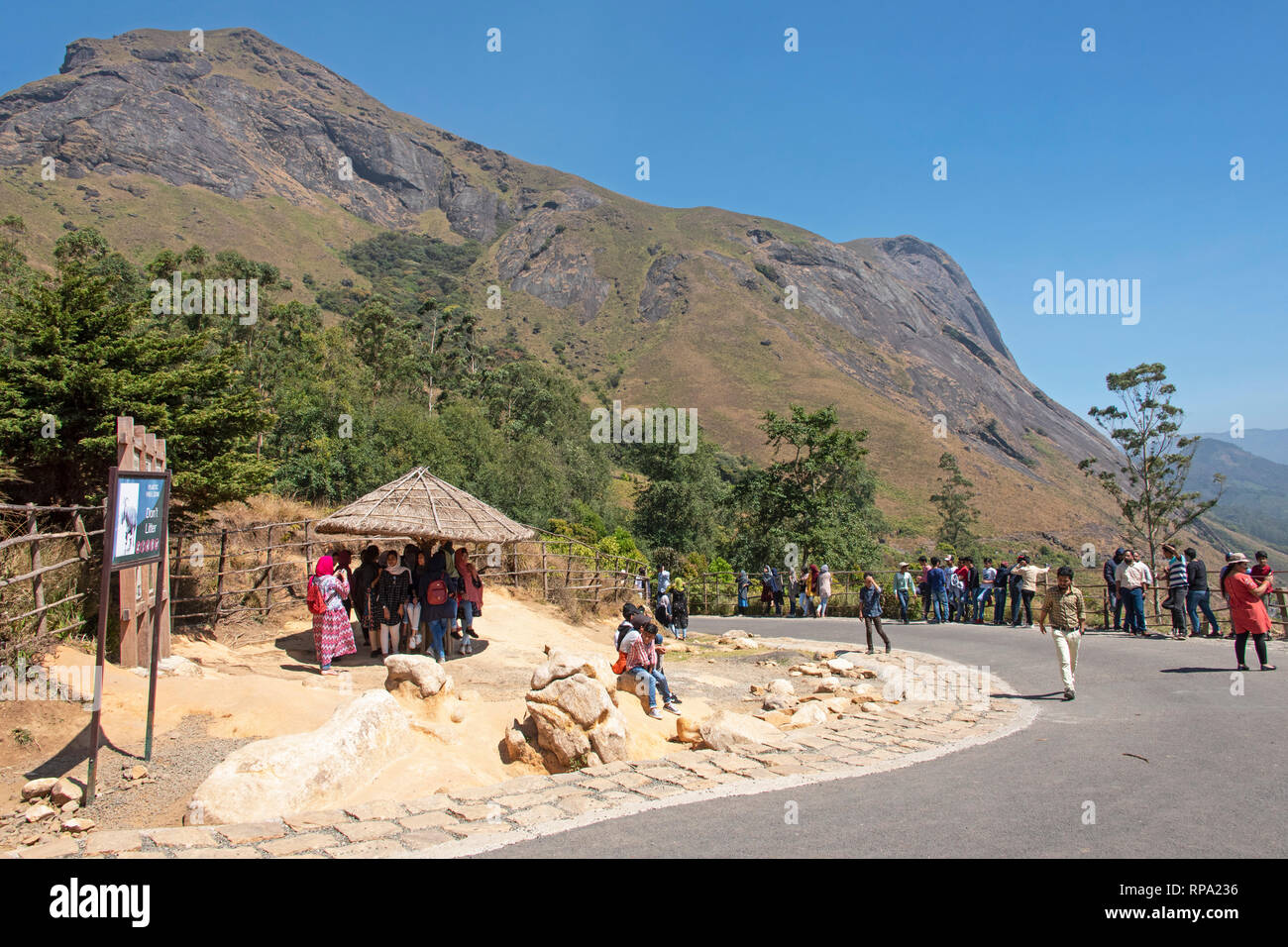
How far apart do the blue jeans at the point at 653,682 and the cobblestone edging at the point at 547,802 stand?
77.5 inches

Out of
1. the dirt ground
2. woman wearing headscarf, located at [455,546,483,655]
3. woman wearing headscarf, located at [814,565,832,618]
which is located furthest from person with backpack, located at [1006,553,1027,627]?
woman wearing headscarf, located at [455,546,483,655]

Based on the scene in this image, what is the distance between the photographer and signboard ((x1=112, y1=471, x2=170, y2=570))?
20.2 feet

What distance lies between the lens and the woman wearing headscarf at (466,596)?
12938 mm

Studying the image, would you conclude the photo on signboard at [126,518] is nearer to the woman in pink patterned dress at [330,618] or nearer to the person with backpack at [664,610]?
the woman in pink patterned dress at [330,618]

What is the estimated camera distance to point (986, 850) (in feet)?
15.3

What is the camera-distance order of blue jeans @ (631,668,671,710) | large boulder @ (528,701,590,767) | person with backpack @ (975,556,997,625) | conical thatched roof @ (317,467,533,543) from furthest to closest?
person with backpack @ (975,556,997,625)
conical thatched roof @ (317,467,533,543)
blue jeans @ (631,668,671,710)
large boulder @ (528,701,590,767)

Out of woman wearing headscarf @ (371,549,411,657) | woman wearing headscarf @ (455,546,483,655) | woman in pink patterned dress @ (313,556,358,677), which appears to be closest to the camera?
woman in pink patterned dress @ (313,556,358,677)

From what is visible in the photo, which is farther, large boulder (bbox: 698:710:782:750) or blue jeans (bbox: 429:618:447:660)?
blue jeans (bbox: 429:618:447:660)

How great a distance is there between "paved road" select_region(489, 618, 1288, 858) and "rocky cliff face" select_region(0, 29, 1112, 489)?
313 ft

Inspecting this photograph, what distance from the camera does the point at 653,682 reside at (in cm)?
965

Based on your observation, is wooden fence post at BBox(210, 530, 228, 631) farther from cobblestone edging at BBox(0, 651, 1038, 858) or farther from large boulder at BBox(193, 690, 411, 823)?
cobblestone edging at BBox(0, 651, 1038, 858)

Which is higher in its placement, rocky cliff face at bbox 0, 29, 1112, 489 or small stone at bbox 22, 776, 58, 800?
rocky cliff face at bbox 0, 29, 1112, 489

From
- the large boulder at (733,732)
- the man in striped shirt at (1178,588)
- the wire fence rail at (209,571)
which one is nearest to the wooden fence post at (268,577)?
the wire fence rail at (209,571)
